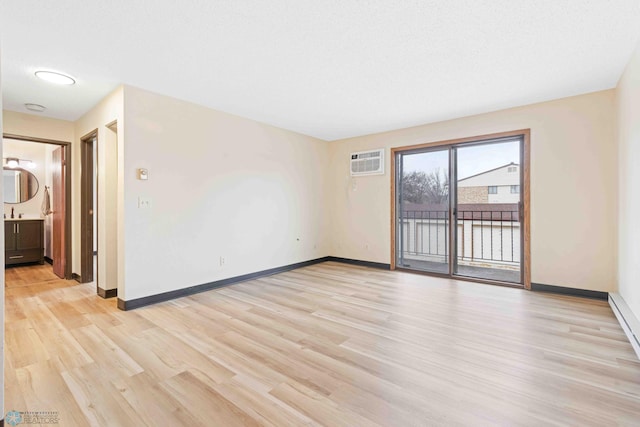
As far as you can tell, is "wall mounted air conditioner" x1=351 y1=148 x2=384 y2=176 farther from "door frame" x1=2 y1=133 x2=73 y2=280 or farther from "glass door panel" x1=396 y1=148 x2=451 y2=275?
"door frame" x1=2 y1=133 x2=73 y2=280

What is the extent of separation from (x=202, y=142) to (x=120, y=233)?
4.91ft

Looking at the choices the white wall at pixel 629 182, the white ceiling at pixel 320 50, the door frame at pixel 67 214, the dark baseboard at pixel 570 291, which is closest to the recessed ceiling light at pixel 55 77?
the white ceiling at pixel 320 50

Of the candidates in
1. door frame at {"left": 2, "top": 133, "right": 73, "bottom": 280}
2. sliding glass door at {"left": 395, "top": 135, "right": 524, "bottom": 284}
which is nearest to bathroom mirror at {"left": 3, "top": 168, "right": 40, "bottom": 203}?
door frame at {"left": 2, "top": 133, "right": 73, "bottom": 280}

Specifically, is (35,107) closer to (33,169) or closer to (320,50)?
(33,169)

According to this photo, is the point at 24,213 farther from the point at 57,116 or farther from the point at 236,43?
the point at 236,43

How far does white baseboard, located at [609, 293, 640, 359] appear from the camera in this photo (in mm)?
2270

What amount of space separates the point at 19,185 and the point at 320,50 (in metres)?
7.01

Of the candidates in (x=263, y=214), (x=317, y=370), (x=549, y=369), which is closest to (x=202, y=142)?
(x=263, y=214)

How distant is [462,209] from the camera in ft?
15.5

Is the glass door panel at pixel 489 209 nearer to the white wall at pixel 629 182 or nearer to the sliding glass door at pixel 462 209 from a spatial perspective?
the sliding glass door at pixel 462 209

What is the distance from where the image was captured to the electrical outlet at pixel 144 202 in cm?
333

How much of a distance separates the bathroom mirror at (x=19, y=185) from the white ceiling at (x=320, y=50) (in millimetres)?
2887

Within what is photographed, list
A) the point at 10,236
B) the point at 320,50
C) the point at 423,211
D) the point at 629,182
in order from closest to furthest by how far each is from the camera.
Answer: the point at 320,50
the point at 629,182
the point at 423,211
the point at 10,236

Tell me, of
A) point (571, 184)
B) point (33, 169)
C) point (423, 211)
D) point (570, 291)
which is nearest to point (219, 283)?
point (423, 211)
